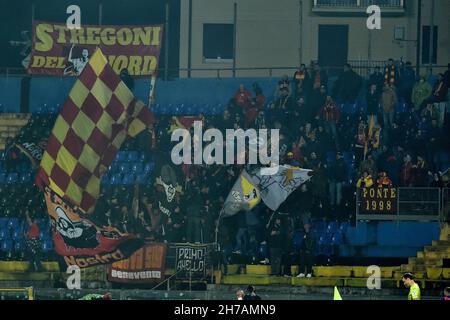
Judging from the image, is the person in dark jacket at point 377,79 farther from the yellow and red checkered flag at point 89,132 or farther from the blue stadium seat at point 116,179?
the blue stadium seat at point 116,179

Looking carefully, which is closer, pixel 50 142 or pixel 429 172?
pixel 429 172

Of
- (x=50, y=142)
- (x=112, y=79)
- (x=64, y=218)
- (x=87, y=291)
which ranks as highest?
(x=112, y=79)

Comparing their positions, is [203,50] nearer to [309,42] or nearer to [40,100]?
[309,42]

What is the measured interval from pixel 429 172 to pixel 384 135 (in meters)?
1.04

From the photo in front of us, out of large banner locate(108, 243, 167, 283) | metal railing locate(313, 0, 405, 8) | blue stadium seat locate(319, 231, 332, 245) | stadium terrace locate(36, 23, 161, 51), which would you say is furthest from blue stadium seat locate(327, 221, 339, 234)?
stadium terrace locate(36, 23, 161, 51)

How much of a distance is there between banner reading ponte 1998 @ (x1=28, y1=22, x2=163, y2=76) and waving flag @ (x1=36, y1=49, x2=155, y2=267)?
0.27m

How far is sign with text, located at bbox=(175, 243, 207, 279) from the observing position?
1597 centimetres

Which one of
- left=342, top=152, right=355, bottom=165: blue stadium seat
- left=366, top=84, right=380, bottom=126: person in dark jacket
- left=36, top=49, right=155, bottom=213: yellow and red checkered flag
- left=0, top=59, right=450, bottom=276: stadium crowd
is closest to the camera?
left=0, top=59, right=450, bottom=276: stadium crowd

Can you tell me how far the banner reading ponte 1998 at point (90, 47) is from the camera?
1861cm

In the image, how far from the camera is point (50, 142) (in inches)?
705

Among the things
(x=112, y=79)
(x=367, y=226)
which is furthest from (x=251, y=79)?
(x=367, y=226)

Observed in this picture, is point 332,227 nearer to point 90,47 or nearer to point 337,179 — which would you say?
point 337,179

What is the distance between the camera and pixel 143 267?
53.6ft

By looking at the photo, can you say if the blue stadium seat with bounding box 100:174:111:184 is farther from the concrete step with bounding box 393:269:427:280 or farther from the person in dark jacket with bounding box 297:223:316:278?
the concrete step with bounding box 393:269:427:280
